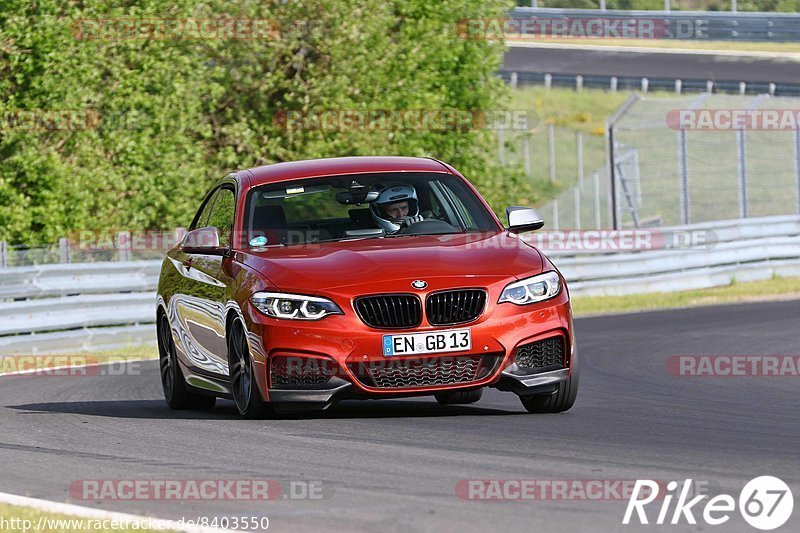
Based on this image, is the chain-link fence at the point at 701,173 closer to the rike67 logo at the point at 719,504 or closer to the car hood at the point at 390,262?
the car hood at the point at 390,262

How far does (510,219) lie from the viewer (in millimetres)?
10164

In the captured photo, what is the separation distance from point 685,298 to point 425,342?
50.6ft

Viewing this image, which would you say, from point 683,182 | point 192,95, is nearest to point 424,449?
point 683,182

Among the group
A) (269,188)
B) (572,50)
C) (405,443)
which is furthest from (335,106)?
(572,50)

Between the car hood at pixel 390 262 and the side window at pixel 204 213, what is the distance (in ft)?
6.17

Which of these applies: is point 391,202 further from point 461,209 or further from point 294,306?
point 294,306

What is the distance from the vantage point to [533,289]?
9312mm

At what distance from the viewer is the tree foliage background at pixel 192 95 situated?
25.8 metres

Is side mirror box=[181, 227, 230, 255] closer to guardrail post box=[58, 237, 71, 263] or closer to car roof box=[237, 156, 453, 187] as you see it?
car roof box=[237, 156, 453, 187]

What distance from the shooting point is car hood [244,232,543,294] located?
9.12 m

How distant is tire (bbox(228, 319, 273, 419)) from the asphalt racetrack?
12cm

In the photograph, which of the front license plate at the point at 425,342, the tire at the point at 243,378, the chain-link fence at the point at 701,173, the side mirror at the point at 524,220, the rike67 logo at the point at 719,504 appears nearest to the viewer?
the rike67 logo at the point at 719,504

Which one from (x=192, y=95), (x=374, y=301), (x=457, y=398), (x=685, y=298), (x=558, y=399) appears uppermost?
(x=374, y=301)

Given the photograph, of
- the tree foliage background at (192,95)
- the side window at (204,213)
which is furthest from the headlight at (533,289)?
the tree foliage background at (192,95)
